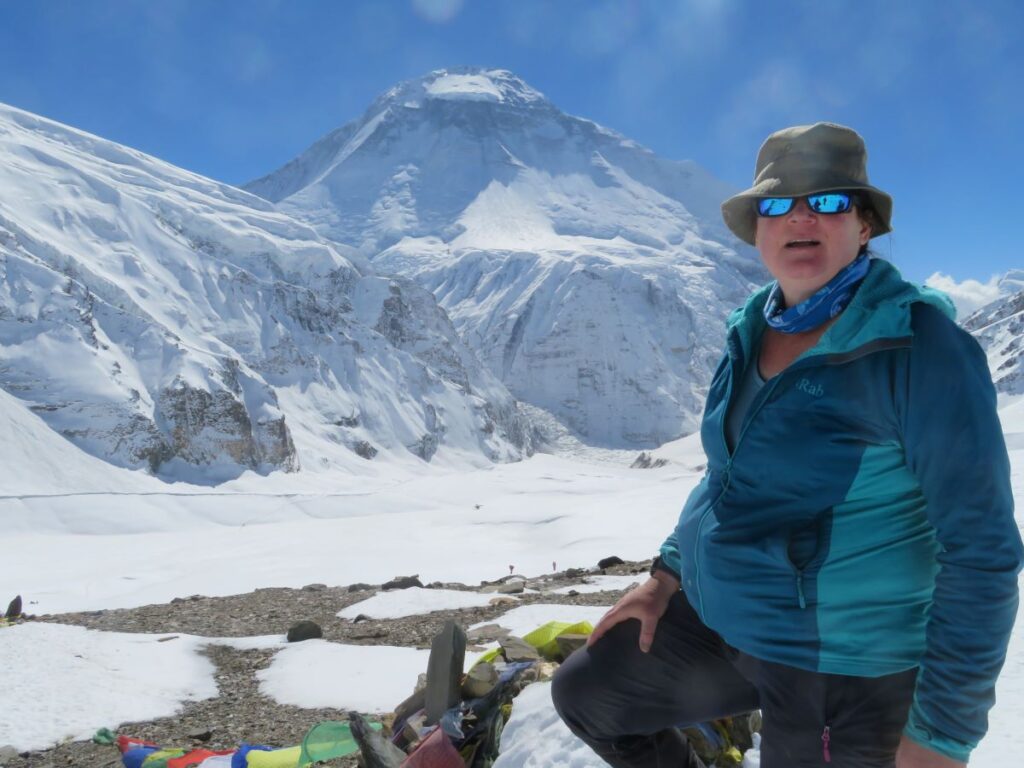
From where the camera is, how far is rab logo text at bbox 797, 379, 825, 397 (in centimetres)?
203

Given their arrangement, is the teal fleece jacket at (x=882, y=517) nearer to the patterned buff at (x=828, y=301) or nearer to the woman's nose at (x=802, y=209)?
the patterned buff at (x=828, y=301)

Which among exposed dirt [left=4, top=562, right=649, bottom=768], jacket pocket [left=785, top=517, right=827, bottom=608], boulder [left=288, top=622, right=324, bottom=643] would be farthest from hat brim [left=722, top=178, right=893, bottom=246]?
boulder [left=288, top=622, right=324, bottom=643]

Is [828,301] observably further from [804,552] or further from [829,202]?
[804,552]

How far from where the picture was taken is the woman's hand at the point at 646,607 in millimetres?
2609

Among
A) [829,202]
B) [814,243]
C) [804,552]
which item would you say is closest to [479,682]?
[804,552]

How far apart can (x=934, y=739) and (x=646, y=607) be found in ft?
3.22

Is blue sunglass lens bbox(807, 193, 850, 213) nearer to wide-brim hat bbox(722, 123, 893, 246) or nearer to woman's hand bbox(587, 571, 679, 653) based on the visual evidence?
wide-brim hat bbox(722, 123, 893, 246)

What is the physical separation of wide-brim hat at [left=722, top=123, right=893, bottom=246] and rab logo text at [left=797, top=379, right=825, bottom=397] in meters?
0.57

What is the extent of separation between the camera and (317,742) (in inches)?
189

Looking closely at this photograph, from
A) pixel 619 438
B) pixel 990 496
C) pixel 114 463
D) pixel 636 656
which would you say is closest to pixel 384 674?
pixel 636 656

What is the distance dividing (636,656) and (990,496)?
1.28 meters

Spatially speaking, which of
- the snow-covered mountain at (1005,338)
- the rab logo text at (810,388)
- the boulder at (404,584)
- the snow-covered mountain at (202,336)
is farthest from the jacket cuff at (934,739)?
the snow-covered mountain at (1005,338)

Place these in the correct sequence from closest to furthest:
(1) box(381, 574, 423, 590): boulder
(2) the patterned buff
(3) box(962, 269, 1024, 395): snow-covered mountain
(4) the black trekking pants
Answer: (4) the black trekking pants < (2) the patterned buff < (1) box(381, 574, 423, 590): boulder < (3) box(962, 269, 1024, 395): snow-covered mountain

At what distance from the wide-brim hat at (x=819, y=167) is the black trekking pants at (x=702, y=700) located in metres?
1.34
